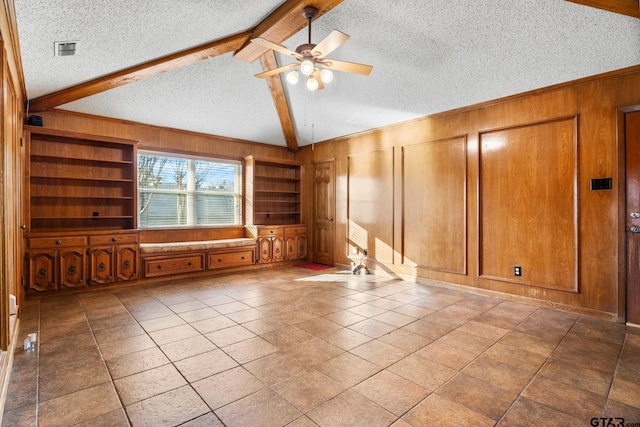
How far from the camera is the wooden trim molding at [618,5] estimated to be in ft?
8.46

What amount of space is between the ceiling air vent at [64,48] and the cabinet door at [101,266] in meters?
2.55

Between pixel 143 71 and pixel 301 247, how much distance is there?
4.44m

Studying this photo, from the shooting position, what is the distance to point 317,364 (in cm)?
242

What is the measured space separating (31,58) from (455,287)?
596 cm

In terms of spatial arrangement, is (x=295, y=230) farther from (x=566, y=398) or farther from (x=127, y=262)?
(x=566, y=398)

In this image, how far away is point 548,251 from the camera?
3934mm

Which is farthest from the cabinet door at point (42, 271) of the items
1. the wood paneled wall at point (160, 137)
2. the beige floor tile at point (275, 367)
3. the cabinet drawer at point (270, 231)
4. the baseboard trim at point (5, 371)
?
the beige floor tile at point (275, 367)

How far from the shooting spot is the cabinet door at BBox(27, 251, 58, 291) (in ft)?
13.3

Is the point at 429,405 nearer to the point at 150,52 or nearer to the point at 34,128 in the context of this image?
the point at 150,52

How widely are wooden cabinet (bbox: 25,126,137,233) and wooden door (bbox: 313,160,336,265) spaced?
141 inches

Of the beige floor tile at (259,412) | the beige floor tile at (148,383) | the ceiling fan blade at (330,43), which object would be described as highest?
the ceiling fan blade at (330,43)

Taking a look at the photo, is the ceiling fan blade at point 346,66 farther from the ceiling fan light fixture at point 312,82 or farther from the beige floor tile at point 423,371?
the beige floor tile at point 423,371

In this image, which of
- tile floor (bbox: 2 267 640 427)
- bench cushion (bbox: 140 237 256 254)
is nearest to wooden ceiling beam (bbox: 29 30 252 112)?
bench cushion (bbox: 140 237 256 254)

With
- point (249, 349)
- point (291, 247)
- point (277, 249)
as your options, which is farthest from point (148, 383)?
point (291, 247)
